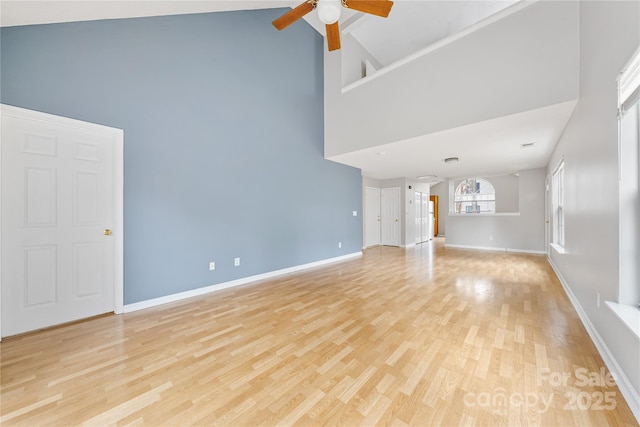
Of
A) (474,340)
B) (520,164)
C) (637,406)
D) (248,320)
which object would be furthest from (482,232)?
(248,320)

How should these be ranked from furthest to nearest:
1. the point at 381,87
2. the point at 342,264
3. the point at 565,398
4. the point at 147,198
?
1. the point at 342,264
2. the point at 381,87
3. the point at 147,198
4. the point at 565,398

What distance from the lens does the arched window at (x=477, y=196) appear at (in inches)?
354

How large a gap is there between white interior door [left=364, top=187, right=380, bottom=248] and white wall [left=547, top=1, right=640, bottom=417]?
508 cm

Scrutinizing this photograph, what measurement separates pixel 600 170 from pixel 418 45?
5.24 meters

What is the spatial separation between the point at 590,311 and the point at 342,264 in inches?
144

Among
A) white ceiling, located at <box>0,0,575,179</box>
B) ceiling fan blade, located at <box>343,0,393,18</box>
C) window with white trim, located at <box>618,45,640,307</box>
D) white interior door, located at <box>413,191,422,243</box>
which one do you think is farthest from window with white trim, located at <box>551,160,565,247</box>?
ceiling fan blade, located at <box>343,0,393,18</box>

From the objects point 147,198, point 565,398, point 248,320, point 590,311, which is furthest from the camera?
point 147,198

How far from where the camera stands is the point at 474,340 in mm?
2053

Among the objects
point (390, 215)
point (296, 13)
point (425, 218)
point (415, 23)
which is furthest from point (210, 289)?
point (425, 218)

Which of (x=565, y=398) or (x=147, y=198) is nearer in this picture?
(x=565, y=398)

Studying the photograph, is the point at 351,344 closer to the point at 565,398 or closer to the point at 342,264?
the point at 565,398

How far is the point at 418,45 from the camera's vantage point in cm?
562

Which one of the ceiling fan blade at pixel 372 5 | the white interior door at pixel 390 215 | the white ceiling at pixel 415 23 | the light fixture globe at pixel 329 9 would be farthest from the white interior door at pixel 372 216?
the light fixture globe at pixel 329 9

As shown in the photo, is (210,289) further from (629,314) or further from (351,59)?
(351,59)
